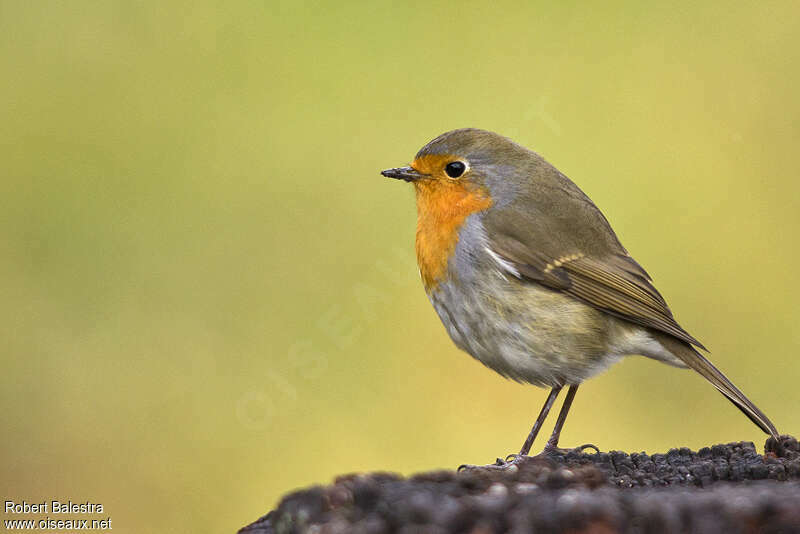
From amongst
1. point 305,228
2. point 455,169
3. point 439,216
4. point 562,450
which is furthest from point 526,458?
point 305,228

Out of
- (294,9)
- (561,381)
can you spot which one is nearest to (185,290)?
(294,9)

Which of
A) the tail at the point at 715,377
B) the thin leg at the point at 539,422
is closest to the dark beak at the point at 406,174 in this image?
the thin leg at the point at 539,422

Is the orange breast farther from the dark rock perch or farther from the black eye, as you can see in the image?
the dark rock perch

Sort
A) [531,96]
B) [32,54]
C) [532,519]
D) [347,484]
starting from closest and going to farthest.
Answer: [532,519] → [347,484] → [531,96] → [32,54]

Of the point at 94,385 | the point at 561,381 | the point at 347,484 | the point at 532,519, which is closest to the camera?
the point at 532,519

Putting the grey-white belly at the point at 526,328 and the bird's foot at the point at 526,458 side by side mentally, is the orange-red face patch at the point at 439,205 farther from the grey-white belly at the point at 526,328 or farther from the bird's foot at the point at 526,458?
the bird's foot at the point at 526,458

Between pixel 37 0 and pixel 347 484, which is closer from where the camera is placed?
pixel 347 484

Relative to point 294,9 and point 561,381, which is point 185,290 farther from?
point 561,381

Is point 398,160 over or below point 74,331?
over

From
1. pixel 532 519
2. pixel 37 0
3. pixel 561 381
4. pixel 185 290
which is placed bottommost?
pixel 532 519
